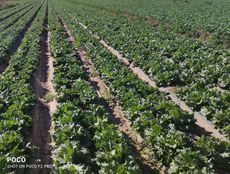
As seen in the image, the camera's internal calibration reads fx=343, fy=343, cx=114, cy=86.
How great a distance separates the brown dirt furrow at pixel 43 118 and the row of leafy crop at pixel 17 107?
0.35 m

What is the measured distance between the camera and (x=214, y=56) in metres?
20.5

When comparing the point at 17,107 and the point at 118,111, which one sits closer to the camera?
the point at 17,107

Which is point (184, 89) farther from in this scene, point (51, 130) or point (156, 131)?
point (51, 130)

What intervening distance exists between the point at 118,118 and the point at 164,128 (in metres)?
2.87

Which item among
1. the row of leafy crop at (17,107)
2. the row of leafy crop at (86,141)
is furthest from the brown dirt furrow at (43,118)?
the row of leafy crop at (86,141)

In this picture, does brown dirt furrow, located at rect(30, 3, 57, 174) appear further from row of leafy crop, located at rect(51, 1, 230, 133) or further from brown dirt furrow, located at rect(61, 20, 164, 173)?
row of leafy crop, located at rect(51, 1, 230, 133)

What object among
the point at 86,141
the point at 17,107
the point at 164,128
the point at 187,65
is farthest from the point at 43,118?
the point at 187,65

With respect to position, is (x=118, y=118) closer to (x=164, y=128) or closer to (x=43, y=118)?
(x=164, y=128)

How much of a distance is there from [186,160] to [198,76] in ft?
30.0

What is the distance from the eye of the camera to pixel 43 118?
1441 centimetres

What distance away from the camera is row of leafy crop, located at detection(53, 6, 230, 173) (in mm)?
9500

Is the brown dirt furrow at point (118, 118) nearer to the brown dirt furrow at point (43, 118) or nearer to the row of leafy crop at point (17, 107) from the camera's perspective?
the brown dirt furrow at point (43, 118)

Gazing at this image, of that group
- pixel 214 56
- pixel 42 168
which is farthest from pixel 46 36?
pixel 42 168

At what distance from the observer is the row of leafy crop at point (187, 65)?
46.5 ft
